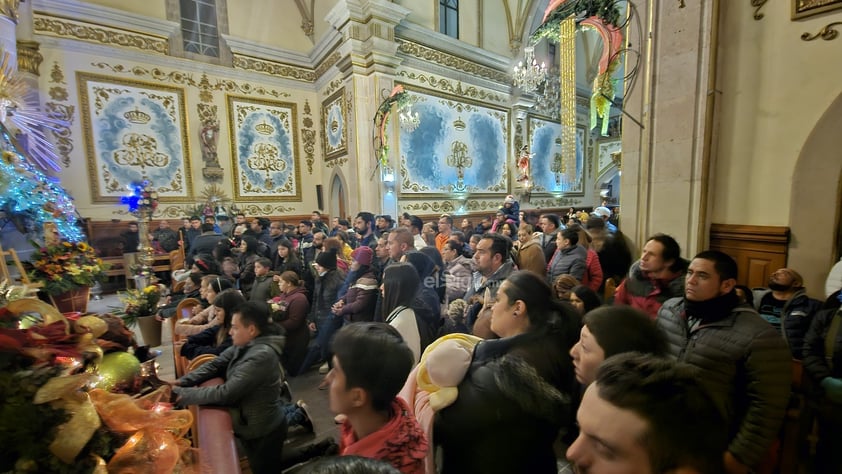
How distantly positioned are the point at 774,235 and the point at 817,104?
3.55 ft

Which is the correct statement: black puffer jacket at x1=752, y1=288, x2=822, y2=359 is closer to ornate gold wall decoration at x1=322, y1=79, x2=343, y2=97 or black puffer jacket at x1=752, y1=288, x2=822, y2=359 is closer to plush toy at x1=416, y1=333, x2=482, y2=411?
plush toy at x1=416, y1=333, x2=482, y2=411

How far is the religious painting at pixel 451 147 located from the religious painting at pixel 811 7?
6993mm

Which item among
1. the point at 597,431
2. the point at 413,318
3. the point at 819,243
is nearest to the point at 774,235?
the point at 819,243

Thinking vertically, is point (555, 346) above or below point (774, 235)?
below

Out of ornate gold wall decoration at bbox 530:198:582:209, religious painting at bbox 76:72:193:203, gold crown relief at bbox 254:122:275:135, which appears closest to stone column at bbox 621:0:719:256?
ornate gold wall decoration at bbox 530:198:582:209

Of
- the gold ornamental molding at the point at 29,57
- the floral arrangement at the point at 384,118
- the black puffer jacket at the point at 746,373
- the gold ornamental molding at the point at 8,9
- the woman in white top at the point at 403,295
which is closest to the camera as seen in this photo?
the black puffer jacket at the point at 746,373

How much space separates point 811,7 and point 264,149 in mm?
11269

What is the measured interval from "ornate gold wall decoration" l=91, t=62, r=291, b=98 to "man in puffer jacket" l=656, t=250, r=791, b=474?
11714 millimetres

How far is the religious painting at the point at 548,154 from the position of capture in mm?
12625

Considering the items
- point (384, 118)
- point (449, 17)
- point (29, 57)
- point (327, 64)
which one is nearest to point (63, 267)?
point (384, 118)

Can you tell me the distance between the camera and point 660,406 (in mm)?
662

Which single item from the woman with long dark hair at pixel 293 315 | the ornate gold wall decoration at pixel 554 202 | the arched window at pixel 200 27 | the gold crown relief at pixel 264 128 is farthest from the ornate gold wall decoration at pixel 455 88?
the woman with long dark hair at pixel 293 315

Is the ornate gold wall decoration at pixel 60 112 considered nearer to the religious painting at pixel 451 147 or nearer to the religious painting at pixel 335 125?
the religious painting at pixel 335 125

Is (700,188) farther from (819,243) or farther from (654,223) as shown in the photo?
(819,243)
